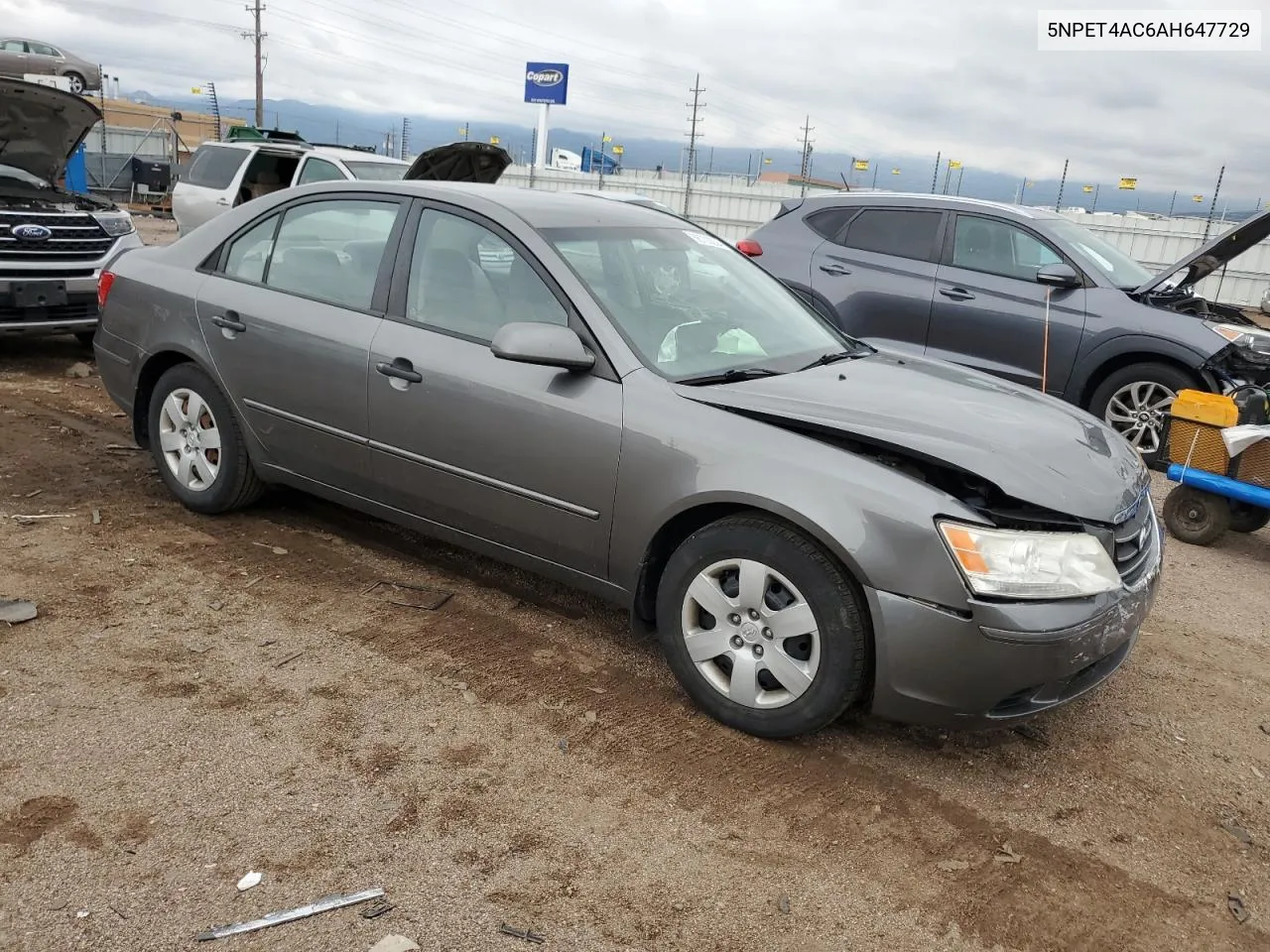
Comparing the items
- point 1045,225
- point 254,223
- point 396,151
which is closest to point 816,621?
point 254,223

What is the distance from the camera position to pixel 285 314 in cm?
429

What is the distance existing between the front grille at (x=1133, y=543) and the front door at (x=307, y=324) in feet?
9.05

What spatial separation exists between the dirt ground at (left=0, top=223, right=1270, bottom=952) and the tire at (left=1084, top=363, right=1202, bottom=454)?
3042 mm

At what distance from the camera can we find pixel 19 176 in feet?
27.8

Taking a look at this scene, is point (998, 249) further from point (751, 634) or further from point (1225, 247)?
point (751, 634)

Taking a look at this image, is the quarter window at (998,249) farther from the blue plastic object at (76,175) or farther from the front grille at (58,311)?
the blue plastic object at (76,175)

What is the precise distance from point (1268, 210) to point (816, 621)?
4.48 m

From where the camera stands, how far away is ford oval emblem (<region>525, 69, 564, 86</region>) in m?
47.2

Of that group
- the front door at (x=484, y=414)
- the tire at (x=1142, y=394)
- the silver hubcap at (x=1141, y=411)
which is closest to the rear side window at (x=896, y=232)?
the tire at (x=1142, y=394)

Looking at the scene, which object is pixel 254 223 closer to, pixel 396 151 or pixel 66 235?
pixel 66 235

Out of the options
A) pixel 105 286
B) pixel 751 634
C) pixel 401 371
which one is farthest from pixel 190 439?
pixel 751 634

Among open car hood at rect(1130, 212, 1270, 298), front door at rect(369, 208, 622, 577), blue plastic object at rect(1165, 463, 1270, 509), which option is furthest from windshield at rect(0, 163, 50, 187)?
blue plastic object at rect(1165, 463, 1270, 509)

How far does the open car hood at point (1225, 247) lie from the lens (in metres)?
5.95

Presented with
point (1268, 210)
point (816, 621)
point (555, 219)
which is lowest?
point (816, 621)
